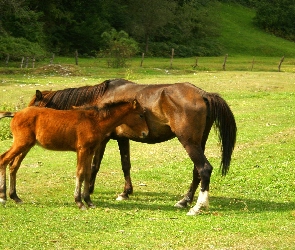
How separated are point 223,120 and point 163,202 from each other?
1.79 meters

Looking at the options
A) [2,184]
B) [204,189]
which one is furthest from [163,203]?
[2,184]

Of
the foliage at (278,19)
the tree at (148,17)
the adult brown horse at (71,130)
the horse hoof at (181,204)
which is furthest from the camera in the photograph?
the foliage at (278,19)

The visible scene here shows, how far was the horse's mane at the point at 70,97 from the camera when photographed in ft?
40.7

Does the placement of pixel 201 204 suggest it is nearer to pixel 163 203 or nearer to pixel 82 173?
pixel 163 203

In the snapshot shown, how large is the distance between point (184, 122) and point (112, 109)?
1220 millimetres

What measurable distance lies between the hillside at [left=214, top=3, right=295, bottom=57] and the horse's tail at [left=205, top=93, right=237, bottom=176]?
62.9 metres

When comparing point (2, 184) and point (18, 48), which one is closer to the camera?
point (2, 184)

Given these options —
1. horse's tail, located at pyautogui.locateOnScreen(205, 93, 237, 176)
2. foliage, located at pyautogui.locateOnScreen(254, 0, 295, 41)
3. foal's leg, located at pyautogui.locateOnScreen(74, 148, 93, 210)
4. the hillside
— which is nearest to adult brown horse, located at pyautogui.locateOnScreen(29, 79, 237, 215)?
horse's tail, located at pyautogui.locateOnScreen(205, 93, 237, 176)

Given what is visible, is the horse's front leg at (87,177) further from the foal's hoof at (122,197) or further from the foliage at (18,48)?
the foliage at (18,48)

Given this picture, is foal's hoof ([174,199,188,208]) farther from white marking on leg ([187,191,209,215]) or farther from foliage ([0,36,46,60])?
foliage ([0,36,46,60])

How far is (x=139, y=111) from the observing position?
37.2ft

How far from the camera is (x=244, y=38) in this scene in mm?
81562

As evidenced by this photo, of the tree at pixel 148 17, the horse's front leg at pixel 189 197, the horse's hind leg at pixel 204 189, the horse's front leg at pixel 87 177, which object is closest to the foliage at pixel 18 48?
the tree at pixel 148 17

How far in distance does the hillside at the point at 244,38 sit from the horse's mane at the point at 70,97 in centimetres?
6261
